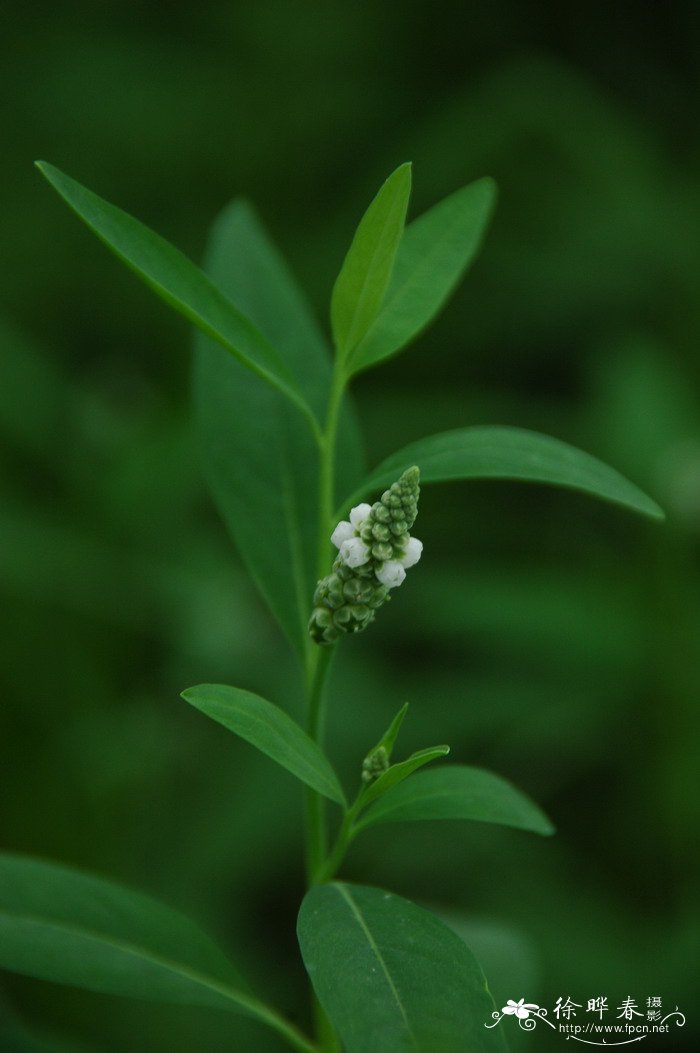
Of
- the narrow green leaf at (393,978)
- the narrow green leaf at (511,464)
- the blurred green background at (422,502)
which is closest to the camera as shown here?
the narrow green leaf at (393,978)

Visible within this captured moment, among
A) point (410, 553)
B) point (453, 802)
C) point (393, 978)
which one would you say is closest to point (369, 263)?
point (410, 553)

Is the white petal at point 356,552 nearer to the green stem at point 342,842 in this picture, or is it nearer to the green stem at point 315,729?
the green stem at point 315,729

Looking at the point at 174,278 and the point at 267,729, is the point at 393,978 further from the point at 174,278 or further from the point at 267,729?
the point at 174,278

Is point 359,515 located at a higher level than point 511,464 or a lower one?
lower

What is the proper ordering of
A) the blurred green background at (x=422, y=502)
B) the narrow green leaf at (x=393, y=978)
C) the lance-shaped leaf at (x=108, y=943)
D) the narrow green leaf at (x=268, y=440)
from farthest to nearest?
1. the blurred green background at (x=422, y=502)
2. the narrow green leaf at (x=268, y=440)
3. the lance-shaped leaf at (x=108, y=943)
4. the narrow green leaf at (x=393, y=978)

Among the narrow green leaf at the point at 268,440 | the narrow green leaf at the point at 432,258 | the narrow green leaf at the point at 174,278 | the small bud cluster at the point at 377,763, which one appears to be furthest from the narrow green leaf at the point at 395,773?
the narrow green leaf at the point at 432,258
